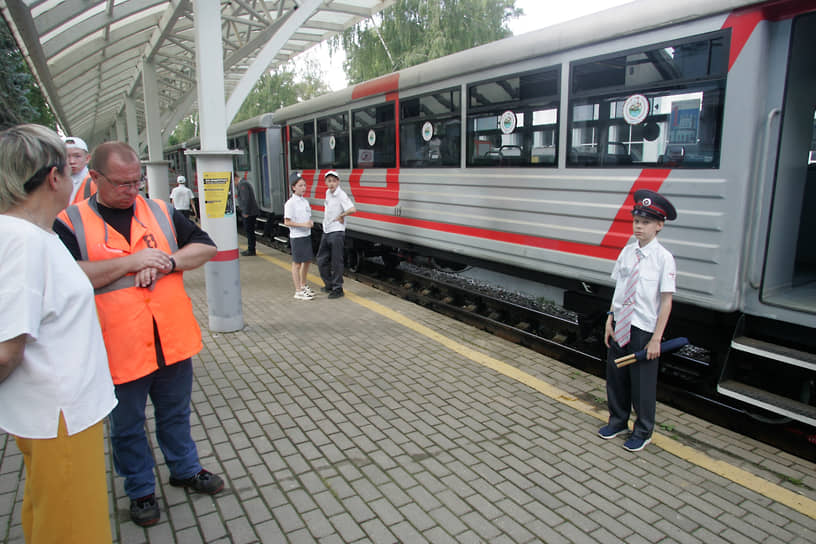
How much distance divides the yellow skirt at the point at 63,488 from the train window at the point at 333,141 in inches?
284

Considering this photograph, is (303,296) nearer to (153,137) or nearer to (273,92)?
(153,137)

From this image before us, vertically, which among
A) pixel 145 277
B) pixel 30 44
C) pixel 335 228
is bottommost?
pixel 335 228

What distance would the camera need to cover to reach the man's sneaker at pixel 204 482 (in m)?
3.00

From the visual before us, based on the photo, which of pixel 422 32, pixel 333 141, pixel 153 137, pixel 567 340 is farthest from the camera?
pixel 422 32

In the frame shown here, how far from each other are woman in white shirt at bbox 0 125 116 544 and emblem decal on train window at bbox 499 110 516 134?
428 cm

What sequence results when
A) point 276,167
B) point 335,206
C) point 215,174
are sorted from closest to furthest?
point 215,174
point 335,206
point 276,167

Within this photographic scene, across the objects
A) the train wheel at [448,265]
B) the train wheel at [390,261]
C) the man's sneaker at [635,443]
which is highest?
the train wheel at [448,265]

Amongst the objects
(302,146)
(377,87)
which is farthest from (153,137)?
(377,87)

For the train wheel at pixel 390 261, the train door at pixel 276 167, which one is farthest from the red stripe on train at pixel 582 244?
the train door at pixel 276 167

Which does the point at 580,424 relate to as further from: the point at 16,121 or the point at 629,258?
the point at 16,121

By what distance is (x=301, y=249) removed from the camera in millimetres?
7512

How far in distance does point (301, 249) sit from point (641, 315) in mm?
5118

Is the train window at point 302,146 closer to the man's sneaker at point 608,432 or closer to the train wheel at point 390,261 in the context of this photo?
the train wheel at point 390,261

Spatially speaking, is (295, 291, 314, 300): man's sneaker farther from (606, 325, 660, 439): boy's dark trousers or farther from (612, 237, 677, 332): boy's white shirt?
(612, 237, 677, 332): boy's white shirt
